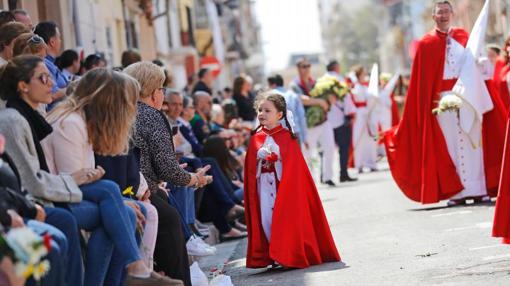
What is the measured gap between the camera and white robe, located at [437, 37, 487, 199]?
611 inches

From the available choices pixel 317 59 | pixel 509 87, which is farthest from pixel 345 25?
pixel 509 87

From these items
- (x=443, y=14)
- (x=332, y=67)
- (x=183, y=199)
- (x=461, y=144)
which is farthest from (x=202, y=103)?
(x=332, y=67)

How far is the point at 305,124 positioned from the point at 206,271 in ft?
33.3

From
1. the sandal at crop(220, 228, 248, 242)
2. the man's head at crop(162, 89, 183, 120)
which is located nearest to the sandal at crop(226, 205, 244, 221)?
the sandal at crop(220, 228, 248, 242)

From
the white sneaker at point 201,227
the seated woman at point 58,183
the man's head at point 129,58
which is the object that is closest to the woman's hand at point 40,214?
the seated woman at point 58,183

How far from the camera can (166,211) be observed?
959cm

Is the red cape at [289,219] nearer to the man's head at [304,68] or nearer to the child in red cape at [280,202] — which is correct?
the child in red cape at [280,202]

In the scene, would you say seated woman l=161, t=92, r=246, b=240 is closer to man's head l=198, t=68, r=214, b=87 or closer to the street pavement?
the street pavement

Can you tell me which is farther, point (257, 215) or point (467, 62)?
point (467, 62)

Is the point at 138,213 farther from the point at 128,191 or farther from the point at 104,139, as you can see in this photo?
the point at 104,139

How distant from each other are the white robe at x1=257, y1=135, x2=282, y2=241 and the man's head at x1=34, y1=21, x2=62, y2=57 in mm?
1953

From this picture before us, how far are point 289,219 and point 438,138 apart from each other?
16.0ft

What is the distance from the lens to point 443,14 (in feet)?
50.4

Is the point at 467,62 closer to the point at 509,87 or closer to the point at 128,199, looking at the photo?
the point at 509,87
